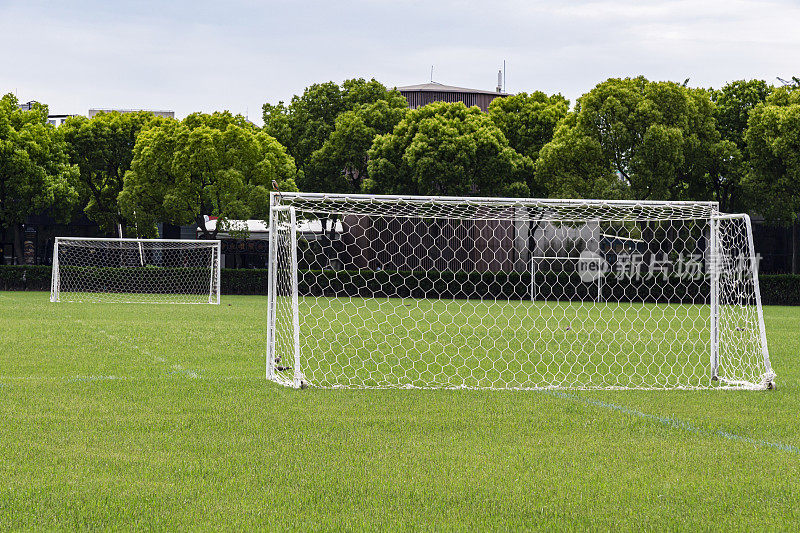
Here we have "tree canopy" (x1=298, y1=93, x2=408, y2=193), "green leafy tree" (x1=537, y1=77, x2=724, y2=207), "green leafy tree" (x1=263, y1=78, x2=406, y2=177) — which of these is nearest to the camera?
"green leafy tree" (x1=537, y1=77, x2=724, y2=207)

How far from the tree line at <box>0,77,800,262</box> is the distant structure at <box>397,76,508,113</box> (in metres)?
10.3

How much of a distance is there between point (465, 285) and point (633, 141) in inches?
309

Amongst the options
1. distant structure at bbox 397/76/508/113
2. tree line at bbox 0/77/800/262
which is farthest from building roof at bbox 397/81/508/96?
tree line at bbox 0/77/800/262

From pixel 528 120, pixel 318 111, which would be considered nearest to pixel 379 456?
pixel 528 120

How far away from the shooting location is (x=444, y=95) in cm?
4728

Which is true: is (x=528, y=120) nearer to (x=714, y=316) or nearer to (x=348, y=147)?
(x=348, y=147)

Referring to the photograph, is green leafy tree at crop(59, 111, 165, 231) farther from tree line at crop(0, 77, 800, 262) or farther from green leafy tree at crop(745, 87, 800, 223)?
green leafy tree at crop(745, 87, 800, 223)

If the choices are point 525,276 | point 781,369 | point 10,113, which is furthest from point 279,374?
point 10,113

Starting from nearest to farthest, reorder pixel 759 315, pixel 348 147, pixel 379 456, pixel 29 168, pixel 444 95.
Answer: pixel 379 456
pixel 759 315
pixel 29 168
pixel 348 147
pixel 444 95

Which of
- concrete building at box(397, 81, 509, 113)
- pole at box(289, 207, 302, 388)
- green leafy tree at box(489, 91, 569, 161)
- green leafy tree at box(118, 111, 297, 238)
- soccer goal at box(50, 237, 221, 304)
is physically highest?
concrete building at box(397, 81, 509, 113)

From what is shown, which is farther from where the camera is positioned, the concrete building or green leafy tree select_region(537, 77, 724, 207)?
the concrete building

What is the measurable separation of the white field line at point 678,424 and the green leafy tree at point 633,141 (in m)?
22.7

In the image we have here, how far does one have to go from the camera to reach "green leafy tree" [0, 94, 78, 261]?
107 feet

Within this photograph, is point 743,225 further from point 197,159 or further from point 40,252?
point 40,252
